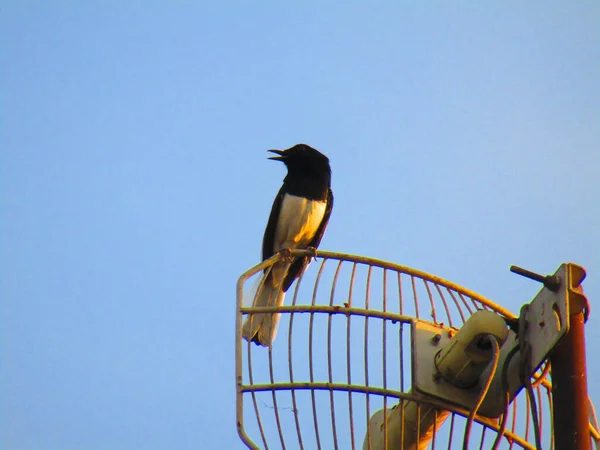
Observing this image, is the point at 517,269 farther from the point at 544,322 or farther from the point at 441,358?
the point at 441,358

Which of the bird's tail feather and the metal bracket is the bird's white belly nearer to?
the bird's tail feather

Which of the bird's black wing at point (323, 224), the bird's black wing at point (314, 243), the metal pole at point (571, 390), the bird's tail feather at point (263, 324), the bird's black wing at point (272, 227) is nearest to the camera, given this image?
the metal pole at point (571, 390)

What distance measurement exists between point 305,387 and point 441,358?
1.59 ft

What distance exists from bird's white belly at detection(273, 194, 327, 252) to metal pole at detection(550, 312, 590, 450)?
15.3ft

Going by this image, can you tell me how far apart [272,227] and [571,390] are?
500 centimetres

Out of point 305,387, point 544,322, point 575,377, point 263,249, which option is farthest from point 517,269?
point 263,249

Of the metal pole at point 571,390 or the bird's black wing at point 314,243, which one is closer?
the metal pole at point 571,390

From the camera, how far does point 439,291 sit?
3773 mm

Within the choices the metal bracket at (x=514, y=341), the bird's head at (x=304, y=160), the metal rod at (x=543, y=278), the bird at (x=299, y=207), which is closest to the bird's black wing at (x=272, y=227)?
the bird at (x=299, y=207)

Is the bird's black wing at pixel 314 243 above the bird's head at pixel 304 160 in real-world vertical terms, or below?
below

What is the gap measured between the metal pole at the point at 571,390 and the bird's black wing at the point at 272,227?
488cm

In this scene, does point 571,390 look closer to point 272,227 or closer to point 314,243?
point 272,227

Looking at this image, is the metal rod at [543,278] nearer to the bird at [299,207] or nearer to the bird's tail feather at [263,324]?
the bird's tail feather at [263,324]

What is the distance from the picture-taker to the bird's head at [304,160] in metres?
7.69
